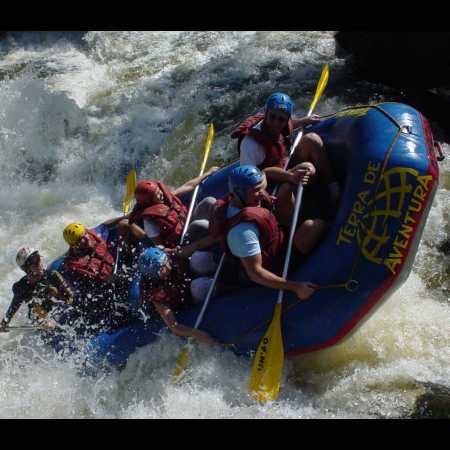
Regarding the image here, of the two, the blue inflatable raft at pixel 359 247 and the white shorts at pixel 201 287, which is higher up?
the blue inflatable raft at pixel 359 247

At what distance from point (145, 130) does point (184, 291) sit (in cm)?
375

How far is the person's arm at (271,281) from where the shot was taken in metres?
3.64

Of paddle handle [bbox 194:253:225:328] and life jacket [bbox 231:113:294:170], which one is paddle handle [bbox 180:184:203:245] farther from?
life jacket [bbox 231:113:294:170]

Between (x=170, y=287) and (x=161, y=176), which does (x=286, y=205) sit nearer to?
(x=170, y=287)

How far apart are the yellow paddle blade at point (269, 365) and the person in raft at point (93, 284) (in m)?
1.15

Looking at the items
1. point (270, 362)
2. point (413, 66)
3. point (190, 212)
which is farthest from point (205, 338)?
point (413, 66)

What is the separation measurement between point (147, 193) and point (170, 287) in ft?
2.61

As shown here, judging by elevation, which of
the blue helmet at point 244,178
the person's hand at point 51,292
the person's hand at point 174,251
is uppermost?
the blue helmet at point 244,178

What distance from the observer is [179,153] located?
23.2 feet

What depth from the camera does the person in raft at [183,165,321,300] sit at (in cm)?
361

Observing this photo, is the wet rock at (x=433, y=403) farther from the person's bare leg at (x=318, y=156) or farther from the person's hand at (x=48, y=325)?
the person's hand at (x=48, y=325)

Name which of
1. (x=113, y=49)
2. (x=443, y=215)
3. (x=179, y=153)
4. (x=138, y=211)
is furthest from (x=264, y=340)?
(x=113, y=49)

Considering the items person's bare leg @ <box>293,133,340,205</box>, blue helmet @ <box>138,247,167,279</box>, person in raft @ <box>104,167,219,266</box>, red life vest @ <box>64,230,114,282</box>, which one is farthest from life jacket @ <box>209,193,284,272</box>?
red life vest @ <box>64,230,114,282</box>

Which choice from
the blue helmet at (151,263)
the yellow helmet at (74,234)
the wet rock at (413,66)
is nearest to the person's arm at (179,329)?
the blue helmet at (151,263)
